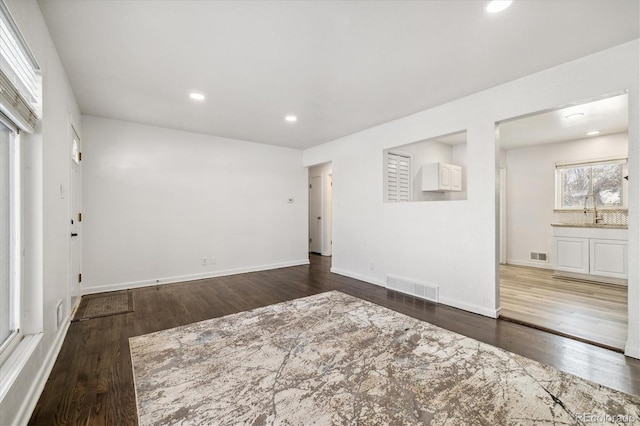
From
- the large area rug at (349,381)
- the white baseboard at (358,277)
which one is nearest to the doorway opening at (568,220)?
the large area rug at (349,381)

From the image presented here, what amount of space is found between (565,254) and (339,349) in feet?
15.5

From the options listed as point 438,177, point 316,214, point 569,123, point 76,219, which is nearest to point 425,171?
point 438,177

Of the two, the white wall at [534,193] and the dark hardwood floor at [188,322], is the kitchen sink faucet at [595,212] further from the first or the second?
the dark hardwood floor at [188,322]

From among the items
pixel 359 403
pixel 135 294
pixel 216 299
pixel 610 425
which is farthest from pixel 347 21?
pixel 135 294

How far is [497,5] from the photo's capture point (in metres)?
1.80

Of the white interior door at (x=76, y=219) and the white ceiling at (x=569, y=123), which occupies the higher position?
the white ceiling at (x=569, y=123)

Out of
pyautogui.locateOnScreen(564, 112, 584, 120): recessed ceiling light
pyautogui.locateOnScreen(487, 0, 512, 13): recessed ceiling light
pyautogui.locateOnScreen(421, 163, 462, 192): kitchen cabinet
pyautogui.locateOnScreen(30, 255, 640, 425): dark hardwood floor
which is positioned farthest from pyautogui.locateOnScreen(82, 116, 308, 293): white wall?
pyautogui.locateOnScreen(564, 112, 584, 120): recessed ceiling light

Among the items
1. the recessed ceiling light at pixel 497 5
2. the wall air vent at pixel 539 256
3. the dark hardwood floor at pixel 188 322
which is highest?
the recessed ceiling light at pixel 497 5

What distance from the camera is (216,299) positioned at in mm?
3703

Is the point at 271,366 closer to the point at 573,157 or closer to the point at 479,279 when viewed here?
the point at 479,279

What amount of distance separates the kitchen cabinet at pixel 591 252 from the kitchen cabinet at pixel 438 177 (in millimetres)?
1913

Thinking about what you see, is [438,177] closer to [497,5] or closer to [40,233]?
[497,5]

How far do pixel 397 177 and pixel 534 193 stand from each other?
323 centimetres

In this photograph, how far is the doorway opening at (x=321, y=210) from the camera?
7441 mm
